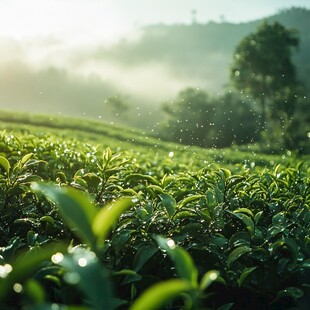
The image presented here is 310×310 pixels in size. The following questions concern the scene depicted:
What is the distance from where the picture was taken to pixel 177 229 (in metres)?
2.42

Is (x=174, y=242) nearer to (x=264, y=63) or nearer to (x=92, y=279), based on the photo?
(x=92, y=279)

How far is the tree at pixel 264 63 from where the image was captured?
1757 inches

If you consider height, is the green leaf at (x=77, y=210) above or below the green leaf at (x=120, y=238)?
above

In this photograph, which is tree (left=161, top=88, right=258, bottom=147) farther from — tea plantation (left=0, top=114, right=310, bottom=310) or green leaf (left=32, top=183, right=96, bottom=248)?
green leaf (left=32, top=183, right=96, bottom=248)

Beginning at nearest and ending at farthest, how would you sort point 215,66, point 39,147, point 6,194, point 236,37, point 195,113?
point 6,194, point 39,147, point 195,113, point 215,66, point 236,37

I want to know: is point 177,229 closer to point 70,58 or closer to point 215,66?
point 70,58

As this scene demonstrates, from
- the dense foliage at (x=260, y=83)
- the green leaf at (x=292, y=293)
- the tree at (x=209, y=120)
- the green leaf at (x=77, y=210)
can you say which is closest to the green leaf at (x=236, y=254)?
the green leaf at (x=292, y=293)

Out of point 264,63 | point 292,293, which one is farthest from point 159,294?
point 264,63

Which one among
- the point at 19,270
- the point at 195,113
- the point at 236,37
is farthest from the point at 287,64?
the point at 236,37

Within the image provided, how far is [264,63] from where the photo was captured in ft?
146

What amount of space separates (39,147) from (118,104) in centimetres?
7138

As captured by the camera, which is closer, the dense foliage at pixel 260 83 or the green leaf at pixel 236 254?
the green leaf at pixel 236 254

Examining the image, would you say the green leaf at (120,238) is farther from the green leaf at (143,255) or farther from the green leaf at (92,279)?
the green leaf at (92,279)

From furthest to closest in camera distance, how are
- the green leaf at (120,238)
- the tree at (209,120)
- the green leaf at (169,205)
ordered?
the tree at (209,120)
the green leaf at (169,205)
the green leaf at (120,238)
